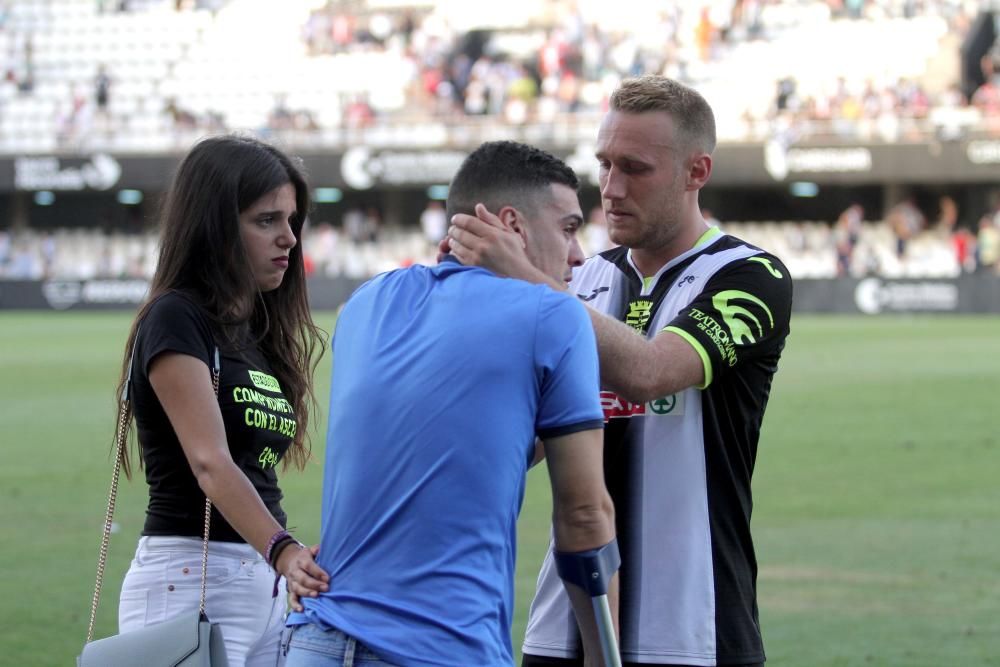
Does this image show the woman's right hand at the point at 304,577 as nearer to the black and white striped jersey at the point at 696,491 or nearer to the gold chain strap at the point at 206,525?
the gold chain strap at the point at 206,525

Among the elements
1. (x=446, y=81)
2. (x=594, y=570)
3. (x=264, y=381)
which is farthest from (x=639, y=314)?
(x=446, y=81)

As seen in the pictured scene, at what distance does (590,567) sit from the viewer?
2.66 metres

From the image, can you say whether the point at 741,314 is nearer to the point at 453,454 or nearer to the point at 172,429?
the point at 453,454

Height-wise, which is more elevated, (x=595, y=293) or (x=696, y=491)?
(x=595, y=293)

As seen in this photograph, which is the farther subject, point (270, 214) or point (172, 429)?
point (270, 214)

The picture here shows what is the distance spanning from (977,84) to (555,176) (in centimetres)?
3856

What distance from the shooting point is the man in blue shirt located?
2.55 m

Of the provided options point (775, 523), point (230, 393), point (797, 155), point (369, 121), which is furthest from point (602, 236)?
point (230, 393)

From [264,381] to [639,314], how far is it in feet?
3.38

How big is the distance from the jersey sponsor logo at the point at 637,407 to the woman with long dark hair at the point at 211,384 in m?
0.89

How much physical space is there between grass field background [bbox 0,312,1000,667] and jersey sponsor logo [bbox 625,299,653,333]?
2657 millimetres

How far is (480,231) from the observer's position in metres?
2.67

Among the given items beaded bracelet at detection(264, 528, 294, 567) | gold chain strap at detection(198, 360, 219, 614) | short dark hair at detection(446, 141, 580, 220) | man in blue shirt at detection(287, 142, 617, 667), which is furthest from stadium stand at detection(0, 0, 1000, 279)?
man in blue shirt at detection(287, 142, 617, 667)

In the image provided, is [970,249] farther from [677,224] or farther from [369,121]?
[677,224]
